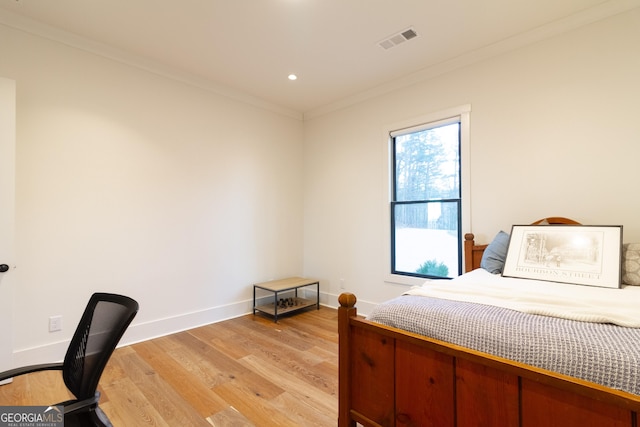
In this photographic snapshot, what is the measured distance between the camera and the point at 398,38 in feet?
8.82

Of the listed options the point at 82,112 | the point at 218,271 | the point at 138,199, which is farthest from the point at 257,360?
the point at 82,112

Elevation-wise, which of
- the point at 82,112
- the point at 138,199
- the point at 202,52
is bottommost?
the point at 138,199

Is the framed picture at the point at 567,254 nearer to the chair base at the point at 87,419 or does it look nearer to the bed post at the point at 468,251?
the bed post at the point at 468,251

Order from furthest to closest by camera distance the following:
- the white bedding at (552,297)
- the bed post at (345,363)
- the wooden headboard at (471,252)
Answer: the wooden headboard at (471,252), the bed post at (345,363), the white bedding at (552,297)

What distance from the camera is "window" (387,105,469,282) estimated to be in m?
3.13

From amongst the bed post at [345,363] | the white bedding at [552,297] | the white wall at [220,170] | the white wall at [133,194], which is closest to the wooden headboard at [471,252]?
the white wall at [220,170]

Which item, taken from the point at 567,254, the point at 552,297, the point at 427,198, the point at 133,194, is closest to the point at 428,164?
the point at 427,198

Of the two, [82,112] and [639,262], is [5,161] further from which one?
[639,262]

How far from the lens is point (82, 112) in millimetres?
2695

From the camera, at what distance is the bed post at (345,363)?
1527 mm

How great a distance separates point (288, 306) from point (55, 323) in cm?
→ 227

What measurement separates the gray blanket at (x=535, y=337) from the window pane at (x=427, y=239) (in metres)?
1.84

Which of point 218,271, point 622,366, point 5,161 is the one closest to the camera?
point 622,366

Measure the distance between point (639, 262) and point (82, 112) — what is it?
14.3 ft
